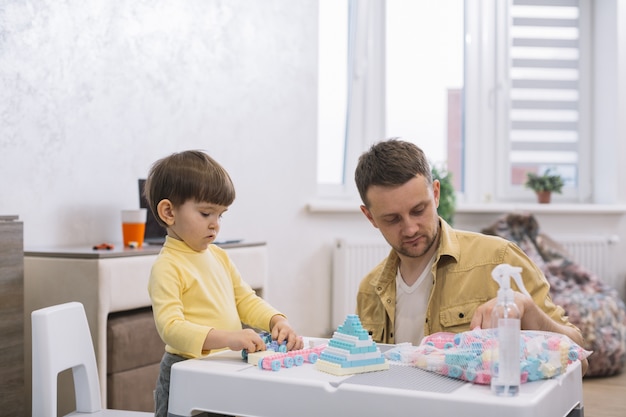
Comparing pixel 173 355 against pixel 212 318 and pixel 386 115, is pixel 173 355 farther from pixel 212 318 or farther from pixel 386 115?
pixel 386 115

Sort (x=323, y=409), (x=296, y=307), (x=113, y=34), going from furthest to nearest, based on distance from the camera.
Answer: (x=296, y=307) < (x=113, y=34) < (x=323, y=409)

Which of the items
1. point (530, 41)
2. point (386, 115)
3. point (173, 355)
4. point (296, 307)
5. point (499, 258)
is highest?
point (530, 41)

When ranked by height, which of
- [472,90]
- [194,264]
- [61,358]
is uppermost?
[472,90]

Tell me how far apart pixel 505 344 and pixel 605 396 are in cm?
292

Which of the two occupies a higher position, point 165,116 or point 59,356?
point 165,116

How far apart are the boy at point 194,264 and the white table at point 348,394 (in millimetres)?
262

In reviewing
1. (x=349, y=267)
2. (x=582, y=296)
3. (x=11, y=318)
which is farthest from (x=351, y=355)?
(x=349, y=267)

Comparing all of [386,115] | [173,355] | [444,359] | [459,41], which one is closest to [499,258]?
[444,359]

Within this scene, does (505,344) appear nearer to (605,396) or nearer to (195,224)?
(195,224)

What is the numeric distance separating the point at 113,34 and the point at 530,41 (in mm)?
3100

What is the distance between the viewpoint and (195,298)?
1.71 meters

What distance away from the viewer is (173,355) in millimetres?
1729

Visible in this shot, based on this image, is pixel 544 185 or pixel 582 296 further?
pixel 544 185

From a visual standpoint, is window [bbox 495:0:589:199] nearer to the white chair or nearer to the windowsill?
the windowsill
